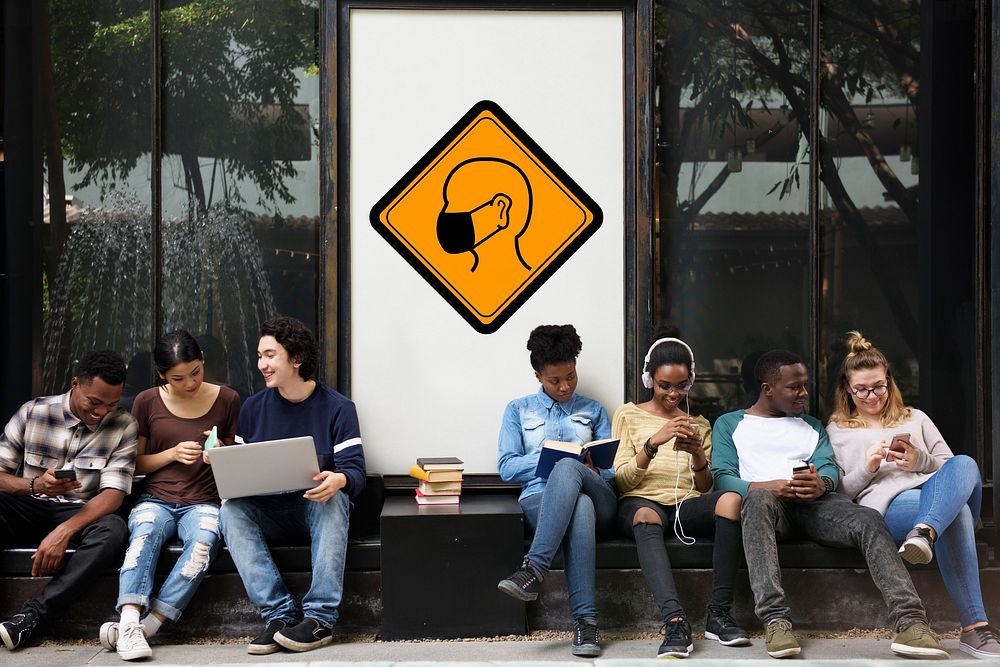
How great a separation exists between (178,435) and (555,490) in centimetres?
183

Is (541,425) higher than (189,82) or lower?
lower

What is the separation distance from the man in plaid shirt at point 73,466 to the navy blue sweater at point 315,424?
55 cm

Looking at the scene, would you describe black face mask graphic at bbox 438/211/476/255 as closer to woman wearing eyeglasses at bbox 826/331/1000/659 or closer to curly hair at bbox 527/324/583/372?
curly hair at bbox 527/324/583/372

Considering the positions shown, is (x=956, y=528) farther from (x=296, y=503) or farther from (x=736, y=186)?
(x=296, y=503)

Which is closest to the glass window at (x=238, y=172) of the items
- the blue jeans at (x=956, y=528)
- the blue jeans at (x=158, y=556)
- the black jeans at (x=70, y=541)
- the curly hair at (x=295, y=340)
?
the curly hair at (x=295, y=340)

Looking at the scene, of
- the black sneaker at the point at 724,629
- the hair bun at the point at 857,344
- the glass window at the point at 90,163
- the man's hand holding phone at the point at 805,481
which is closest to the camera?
the black sneaker at the point at 724,629

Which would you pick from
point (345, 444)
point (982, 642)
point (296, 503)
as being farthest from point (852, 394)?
point (296, 503)

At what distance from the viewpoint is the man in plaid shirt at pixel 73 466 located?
4.60 meters

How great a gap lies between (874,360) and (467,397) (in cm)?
205

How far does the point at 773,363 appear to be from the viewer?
5.03 metres

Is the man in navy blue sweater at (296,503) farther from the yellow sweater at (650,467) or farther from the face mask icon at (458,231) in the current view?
the yellow sweater at (650,467)

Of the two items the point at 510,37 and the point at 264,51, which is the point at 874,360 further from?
the point at 264,51

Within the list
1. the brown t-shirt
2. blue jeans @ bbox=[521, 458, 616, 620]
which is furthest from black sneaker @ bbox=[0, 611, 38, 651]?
blue jeans @ bbox=[521, 458, 616, 620]

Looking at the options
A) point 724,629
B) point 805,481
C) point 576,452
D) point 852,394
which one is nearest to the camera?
point 724,629
